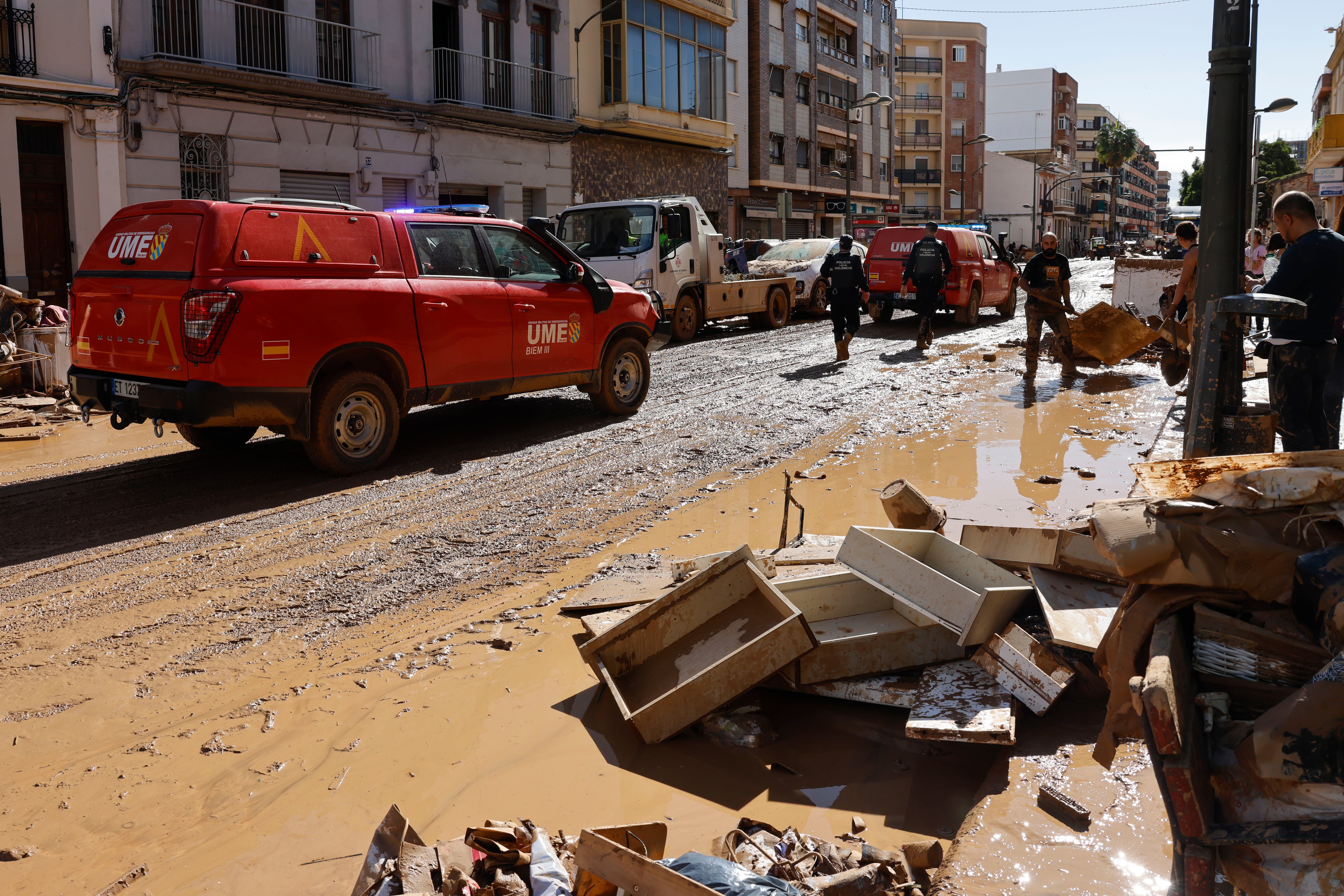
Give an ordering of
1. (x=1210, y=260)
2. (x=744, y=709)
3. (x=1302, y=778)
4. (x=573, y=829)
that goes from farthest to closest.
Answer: (x=1210, y=260) < (x=744, y=709) < (x=573, y=829) < (x=1302, y=778)

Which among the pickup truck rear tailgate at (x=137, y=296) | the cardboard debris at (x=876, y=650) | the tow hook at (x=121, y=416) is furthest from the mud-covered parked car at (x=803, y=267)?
the cardboard debris at (x=876, y=650)

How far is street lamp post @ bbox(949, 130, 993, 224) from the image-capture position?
209ft

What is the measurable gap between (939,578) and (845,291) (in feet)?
35.3

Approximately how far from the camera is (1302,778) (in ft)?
6.52

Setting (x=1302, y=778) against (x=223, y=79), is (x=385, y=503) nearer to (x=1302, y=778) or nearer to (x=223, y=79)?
(x=1302, y=778)

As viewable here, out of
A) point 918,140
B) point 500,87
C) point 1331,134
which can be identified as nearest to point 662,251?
point 500,87

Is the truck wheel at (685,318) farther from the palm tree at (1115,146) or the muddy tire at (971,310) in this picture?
the palm tree at (1115,146)

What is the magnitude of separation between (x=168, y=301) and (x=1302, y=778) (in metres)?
6.78

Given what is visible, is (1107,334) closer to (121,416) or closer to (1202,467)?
(121,416)

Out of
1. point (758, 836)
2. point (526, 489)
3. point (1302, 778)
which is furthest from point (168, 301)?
point (1302, 778)

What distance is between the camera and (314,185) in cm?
2044

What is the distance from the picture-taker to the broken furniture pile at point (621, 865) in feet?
8.39

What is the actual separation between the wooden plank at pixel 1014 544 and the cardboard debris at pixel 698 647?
1.06m

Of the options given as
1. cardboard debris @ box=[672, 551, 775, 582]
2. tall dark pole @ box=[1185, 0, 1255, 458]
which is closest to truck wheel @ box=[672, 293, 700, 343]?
tall dark pole @ box=[1185, 0, 1255, 458]
